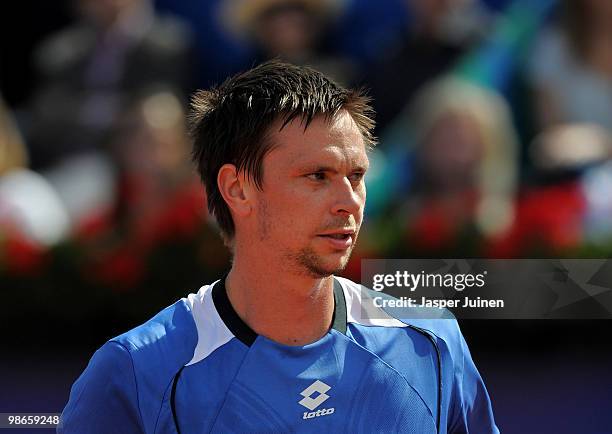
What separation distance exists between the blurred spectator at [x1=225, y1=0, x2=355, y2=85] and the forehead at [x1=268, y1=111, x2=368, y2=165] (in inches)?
101

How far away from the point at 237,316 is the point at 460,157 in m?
2.43

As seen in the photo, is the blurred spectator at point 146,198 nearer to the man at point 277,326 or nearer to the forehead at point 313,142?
the man at point 277,326

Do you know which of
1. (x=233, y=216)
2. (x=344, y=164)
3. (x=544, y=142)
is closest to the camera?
(x=344, y=164)

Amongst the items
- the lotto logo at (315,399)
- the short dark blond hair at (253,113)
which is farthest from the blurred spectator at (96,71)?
the lotto logo at (315,399)

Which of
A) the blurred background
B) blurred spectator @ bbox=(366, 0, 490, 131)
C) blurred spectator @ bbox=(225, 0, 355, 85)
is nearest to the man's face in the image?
Answer: the blurred background

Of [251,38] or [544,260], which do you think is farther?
[251,38]

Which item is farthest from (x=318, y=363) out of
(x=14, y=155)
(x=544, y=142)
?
(x=14, y=155)

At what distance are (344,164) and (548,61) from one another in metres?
2.81

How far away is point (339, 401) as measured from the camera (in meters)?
2.40

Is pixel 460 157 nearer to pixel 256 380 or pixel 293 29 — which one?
pixel 293 29

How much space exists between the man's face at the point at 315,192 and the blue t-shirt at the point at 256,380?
0.24 metres

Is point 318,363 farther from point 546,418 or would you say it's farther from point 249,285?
point 546,418

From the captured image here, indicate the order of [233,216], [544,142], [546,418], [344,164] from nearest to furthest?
[344,164]
[233,216]
[546,418]
[544,142]

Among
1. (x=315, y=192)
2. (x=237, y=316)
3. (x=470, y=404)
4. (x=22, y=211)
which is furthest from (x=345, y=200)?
(x=22, y=211)
